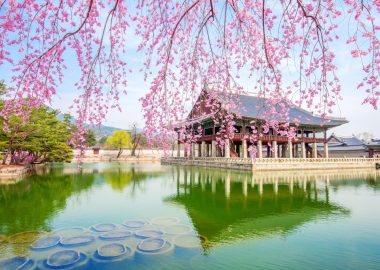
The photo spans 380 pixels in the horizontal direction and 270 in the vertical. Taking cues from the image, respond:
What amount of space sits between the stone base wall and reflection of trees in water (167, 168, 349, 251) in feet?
25.8

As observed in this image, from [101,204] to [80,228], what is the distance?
397 cm

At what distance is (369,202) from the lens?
43.2 feet

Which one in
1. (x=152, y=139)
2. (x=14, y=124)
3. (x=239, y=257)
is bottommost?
(x=239, y=257)

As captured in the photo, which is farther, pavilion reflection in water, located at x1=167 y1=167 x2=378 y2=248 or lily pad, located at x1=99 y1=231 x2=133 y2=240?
pavilion reflection in water, located at x1=167 y1=167 x2=378 y2=248

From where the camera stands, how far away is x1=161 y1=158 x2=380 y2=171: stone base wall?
85.2 ft

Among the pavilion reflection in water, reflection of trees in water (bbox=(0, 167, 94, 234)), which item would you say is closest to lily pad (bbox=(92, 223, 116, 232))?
reflection of trees in water (bbox=(0, 167, 94, 234))

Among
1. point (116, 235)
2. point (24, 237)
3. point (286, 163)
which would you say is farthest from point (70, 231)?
point (286, 163)

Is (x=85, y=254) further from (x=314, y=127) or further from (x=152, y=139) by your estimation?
(x=314, y=127)

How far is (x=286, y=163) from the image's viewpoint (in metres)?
27.5

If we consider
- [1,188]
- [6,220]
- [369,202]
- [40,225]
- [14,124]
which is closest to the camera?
[40,225]

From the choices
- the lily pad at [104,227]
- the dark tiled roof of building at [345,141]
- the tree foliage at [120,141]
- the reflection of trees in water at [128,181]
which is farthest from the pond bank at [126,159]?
the lily pad at [104,227]

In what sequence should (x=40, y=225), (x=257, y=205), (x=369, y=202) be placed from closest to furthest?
1. (x=40, y=225)
2. (x=257, y=205)
3. (x=369, y=202)

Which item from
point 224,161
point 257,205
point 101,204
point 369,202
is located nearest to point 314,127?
point 224,161

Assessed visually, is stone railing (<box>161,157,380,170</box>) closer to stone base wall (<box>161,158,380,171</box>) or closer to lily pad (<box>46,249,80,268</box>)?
stone base wall (<box>161,158,380,171</box>)
